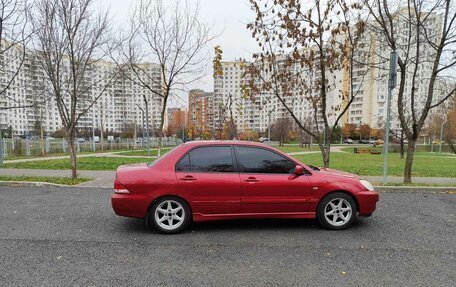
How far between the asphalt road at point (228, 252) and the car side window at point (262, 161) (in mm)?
1000

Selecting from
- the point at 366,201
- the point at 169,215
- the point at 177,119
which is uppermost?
the point at 177,119

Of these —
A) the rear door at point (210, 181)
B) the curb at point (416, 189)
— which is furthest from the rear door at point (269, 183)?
the curb at point (416, 189)

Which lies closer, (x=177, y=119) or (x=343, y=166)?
(x=343, y=166)

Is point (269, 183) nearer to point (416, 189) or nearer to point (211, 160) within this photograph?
point (211, 160)

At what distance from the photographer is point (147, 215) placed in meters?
4.83

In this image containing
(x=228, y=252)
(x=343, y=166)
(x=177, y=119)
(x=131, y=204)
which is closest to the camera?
(x=228, y=252)

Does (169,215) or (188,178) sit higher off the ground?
(188,178)

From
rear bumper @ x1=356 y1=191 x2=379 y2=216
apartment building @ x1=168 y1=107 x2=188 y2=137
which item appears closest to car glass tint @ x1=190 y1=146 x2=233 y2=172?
rear bumper @ x1=356 y1=191 x2=379 y2=216

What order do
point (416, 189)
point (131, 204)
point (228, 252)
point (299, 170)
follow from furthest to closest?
point (416, 189)
point (299, 170)
point (131, 204)
point (228, 252)

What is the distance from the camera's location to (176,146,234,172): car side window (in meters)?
4.93

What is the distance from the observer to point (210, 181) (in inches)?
190

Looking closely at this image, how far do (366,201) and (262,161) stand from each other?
188cm

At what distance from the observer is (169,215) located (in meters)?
4.83

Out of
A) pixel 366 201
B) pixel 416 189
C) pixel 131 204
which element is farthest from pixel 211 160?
pixel 416 189
